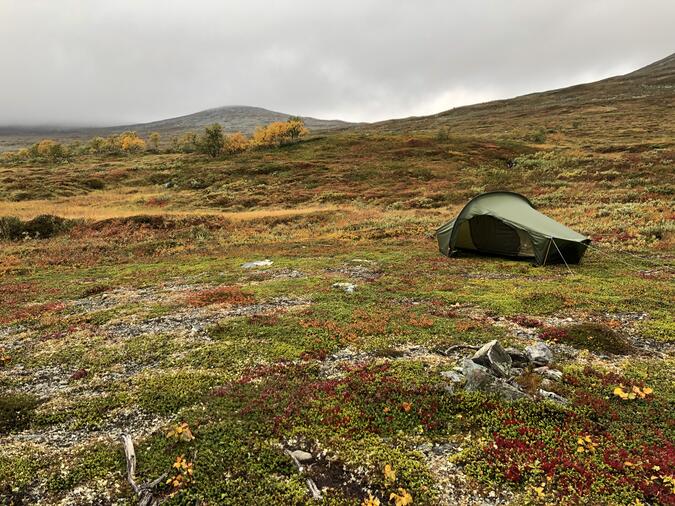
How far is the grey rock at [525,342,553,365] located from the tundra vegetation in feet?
1.41

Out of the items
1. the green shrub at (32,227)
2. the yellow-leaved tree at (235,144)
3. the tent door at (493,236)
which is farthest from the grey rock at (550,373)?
the yellow-leaved tree at (235,144)

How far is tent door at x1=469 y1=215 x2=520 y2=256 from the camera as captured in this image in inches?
944

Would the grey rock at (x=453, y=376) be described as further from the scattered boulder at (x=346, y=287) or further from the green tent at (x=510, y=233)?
the green tent at (x=510, y=233)

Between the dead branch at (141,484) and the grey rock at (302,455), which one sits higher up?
the grey rock at (302,455)

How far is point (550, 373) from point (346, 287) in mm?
10603

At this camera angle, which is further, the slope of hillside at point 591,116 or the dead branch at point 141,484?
the slope of hillside at point 591,116

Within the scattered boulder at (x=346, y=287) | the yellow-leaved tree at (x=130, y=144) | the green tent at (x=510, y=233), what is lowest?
the scattered boulder at (x=346, y=287)

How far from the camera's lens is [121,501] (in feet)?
22.5

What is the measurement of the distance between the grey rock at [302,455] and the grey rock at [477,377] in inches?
155

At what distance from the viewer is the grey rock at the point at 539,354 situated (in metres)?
10.7

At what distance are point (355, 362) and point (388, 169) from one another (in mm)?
62466

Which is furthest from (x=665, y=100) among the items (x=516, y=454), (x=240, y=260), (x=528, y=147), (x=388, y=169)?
(x=516, y=454)

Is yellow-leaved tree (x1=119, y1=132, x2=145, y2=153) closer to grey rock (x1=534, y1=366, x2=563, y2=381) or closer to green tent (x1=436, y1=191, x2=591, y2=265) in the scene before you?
green tent (x1=436, y1=191, x2=591, y2=265)

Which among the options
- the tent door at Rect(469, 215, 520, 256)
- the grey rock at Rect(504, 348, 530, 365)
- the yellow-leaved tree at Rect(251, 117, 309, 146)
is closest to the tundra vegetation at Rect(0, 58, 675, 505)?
the grey rock at Rect(504, 348, 530, 365)
